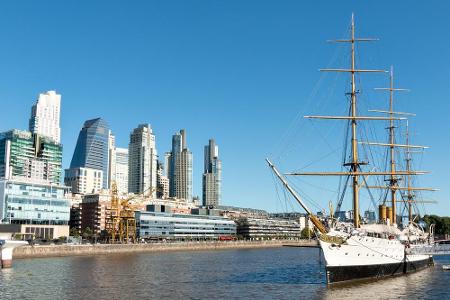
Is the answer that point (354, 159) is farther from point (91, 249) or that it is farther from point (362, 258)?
point (91, 249)

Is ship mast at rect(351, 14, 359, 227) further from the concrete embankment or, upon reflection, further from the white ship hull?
the concrete embankment

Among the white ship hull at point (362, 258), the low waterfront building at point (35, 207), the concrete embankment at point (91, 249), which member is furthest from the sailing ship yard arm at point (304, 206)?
the low waterfront building at point (35, 207)

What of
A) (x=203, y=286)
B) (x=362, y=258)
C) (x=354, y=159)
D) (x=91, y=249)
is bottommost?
(x=91, y=249)

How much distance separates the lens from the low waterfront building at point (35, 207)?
17200cm

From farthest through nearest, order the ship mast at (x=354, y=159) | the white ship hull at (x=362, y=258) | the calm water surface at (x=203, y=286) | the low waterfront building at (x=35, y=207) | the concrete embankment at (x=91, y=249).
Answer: the low waterfront building at (x=35, y=207), the concrete embankment at (x=91, y=249), the ship mast at (x=354, y=159), the white ship hull at (x=362, y=258), the calm water surface at (x=203, y=286)

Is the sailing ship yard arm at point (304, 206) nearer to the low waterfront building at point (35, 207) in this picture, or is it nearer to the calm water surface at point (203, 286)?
the calm water surface at point (203, 286)

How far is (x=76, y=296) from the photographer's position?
5169cm

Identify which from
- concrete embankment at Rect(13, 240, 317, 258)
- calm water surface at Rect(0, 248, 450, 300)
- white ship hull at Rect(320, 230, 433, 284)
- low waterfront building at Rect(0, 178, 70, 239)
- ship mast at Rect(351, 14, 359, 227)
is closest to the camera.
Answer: calm water surface at Rect(0, 248, 450, 300)

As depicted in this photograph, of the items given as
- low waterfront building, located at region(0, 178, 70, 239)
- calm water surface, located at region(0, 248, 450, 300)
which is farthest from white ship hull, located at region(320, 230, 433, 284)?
low waterfront building, located at region(0, 178, 70, 239)

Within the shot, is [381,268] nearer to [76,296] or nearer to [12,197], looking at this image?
[76,296]

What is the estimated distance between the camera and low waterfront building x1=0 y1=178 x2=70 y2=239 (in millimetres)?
172000

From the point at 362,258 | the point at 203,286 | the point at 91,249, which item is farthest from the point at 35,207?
the point at 362,258

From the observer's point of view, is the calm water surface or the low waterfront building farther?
the low waterfront building

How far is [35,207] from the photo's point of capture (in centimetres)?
17850
